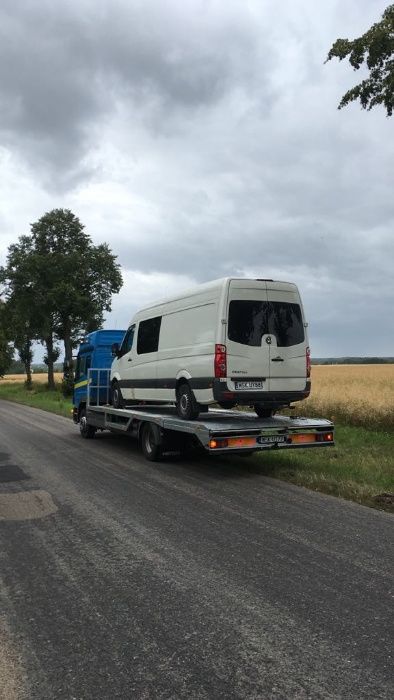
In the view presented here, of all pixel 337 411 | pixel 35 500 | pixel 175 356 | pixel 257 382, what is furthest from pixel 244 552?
pixel 337 411

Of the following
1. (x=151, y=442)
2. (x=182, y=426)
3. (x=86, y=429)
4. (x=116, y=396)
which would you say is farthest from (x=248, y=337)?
(x=86, y=429)

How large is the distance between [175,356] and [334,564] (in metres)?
5.91

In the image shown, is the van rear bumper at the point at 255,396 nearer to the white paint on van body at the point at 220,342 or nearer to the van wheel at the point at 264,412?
the white paint on van body at the point at 220,342

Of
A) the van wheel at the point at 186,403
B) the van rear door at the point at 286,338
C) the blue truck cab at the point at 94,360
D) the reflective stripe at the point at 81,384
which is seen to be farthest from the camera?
the reflective stripe at the point at 81,384

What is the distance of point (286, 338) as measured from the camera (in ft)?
30.8

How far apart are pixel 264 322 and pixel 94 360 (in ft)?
22.2

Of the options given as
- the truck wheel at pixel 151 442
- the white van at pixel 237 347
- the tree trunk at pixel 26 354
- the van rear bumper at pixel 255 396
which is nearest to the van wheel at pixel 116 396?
the truck wheel at pixel 151 442

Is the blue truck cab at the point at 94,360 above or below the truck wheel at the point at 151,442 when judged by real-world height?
above

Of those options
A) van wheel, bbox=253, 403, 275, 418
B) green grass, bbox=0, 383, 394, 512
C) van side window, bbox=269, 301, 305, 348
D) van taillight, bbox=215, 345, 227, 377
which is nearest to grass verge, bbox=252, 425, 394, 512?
green grass, bbox=0, 383, 394, 512

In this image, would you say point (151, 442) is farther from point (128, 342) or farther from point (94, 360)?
point (94, 360)

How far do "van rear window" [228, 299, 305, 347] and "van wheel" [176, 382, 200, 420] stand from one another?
135cm

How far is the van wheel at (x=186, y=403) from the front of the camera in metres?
9.55

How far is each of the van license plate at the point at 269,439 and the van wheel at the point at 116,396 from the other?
508 centimetres

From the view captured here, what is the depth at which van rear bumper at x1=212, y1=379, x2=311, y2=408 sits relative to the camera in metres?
8.80
